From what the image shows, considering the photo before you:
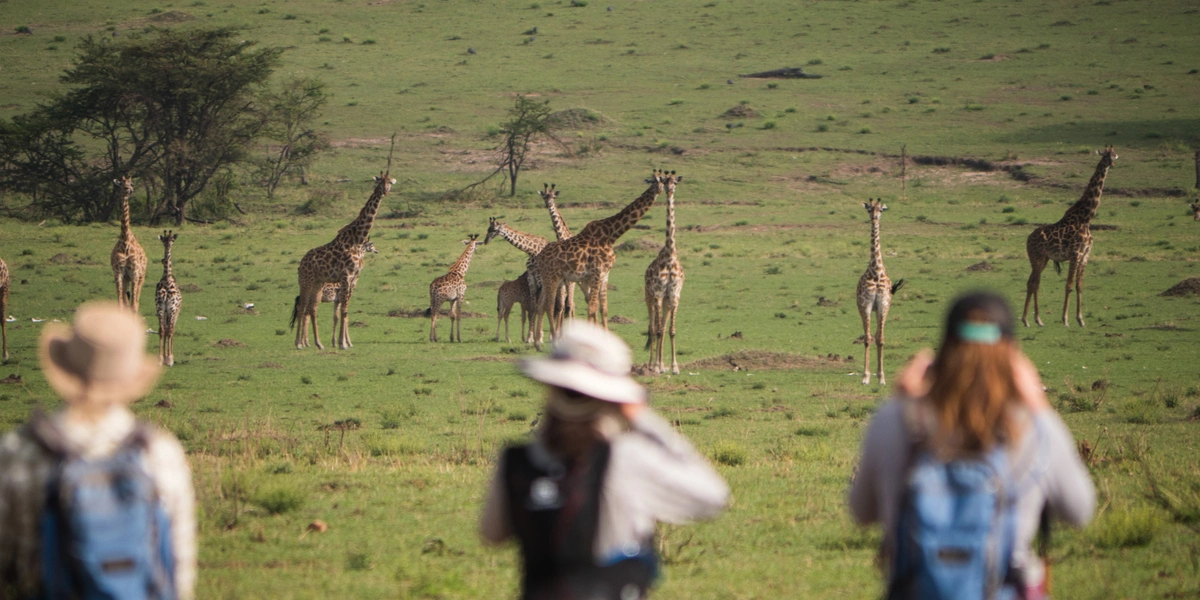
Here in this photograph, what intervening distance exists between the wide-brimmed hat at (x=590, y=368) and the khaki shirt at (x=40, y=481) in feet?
3.20

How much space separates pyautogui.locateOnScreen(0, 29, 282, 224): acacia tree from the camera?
3828cm

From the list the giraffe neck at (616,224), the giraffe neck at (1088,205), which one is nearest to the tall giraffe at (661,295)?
the giraffe neck at (616,224)

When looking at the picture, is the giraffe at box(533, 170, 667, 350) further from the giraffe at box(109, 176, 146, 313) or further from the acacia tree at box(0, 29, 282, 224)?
the acacia tree at box(0, 29, 282, 224)

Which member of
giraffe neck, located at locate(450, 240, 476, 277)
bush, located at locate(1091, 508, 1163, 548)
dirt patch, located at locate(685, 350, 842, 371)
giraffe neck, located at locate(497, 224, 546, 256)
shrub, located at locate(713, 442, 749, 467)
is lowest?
shrub, located at locate(713, 442, 749, 467)

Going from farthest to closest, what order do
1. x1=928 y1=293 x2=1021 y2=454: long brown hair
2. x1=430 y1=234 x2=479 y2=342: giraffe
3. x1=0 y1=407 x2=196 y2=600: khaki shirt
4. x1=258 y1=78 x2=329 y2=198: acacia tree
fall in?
x1=258 y1=78 x2=329 y2=198: acacia tree < x1=430 y1=234 x2=479 y2=342: giraffe < x1=0 y1=407 x2=196 y2=600: khaki shirt < x1=928 y1=293 x2=1021 y2=454: long brown hair

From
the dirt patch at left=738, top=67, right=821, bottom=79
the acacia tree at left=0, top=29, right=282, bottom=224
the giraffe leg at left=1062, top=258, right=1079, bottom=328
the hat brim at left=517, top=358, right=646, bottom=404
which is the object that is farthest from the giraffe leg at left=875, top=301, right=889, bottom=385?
the dirt patch at left=738, top=67, right=821, bottom=79

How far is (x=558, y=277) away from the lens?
19.5m

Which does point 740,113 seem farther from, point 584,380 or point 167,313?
point 584,380

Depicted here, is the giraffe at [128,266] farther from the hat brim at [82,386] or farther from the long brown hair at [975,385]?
the long brown hair at [975,385]

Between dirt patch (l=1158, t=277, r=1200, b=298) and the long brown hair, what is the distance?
22719 mm

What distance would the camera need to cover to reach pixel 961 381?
3096 mm

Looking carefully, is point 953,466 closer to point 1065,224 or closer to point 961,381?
point 961,381

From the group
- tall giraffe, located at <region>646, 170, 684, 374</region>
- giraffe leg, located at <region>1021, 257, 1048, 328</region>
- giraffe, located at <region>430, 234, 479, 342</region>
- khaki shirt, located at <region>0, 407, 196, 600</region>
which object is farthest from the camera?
giraffe leg, located at <region>1021, 257, 1048, 328</region>

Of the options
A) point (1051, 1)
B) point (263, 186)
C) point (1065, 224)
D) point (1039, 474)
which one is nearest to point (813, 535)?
point (1039, 474)
